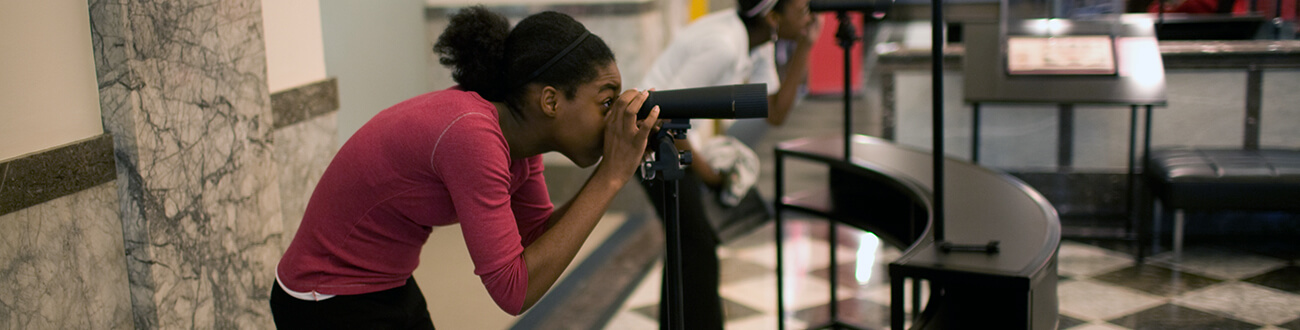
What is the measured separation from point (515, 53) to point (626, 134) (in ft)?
0.64

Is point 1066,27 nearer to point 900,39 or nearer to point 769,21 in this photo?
point 769,21

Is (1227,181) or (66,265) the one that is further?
(1227,181)

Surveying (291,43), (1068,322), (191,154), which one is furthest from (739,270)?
(191,154)

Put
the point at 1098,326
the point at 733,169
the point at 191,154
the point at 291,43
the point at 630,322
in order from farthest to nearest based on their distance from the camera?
the point at 630,322
the point at 1098,326
the point at 733,169
the point at 291,43
the point at 191,154

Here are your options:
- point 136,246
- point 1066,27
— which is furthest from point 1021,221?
point 1066,27

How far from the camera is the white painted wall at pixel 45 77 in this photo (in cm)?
159

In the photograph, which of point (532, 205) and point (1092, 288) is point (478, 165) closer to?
point (532, 205)

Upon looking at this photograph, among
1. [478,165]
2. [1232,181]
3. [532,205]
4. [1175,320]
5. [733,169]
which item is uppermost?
[478,165]

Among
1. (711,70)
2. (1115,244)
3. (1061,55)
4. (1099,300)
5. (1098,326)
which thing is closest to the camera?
(711,70)

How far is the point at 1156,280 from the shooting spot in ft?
11.9

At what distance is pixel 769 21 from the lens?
Result: 2.65m

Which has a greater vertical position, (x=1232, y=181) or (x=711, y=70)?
(x=711, y=70)

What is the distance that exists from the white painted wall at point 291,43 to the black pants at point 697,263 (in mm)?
853

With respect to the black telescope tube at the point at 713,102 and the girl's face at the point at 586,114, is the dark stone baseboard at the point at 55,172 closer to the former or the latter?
the girl's face at the point at 586,114
